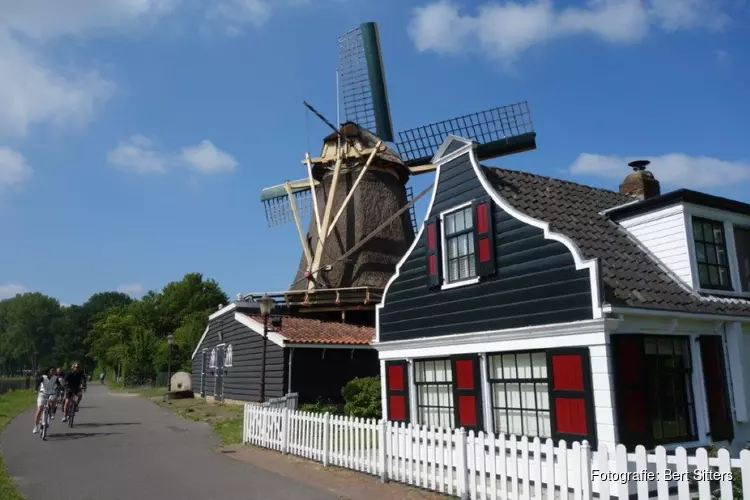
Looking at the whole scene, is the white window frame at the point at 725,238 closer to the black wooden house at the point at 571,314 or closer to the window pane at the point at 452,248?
the black wooden house at the point at 571,314

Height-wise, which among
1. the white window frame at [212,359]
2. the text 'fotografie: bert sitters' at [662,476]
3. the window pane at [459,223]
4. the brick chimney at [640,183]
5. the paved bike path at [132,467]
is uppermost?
the brick chimney at [640,183]

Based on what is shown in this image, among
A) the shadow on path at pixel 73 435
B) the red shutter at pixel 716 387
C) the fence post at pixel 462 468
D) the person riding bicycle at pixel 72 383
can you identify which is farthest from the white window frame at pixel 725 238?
the person riding bicycle at pixel 72 383

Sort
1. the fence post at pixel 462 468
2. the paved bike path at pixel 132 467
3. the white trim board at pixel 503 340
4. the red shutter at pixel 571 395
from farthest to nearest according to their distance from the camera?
the paved bike path at pixel 132 467, the white trim board at pixel 503 340, the red shutter at pixel 571 395, the fence post at pixel 462 468

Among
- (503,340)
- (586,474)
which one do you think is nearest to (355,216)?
(503,340)

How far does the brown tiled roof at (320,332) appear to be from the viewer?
71.1 ft

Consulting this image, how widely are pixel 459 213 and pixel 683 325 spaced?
4.64m

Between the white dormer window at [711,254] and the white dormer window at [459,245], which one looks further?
the white dormer window at [459,245]

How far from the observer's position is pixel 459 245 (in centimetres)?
Result: 1205

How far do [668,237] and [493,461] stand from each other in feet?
18.8

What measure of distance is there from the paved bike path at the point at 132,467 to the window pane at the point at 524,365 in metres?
3.83

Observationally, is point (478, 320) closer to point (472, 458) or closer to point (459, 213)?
point (459, 213)

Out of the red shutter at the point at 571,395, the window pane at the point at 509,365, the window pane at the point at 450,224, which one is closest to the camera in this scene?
the red shutter at the point at 571,395

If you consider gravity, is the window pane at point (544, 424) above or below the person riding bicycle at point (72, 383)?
below

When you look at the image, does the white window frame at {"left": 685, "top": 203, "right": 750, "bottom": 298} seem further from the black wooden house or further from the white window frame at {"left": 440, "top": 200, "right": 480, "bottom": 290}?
the white window frame at {"left": 440, "top": 200, "right": 480, "bottom": 290}
